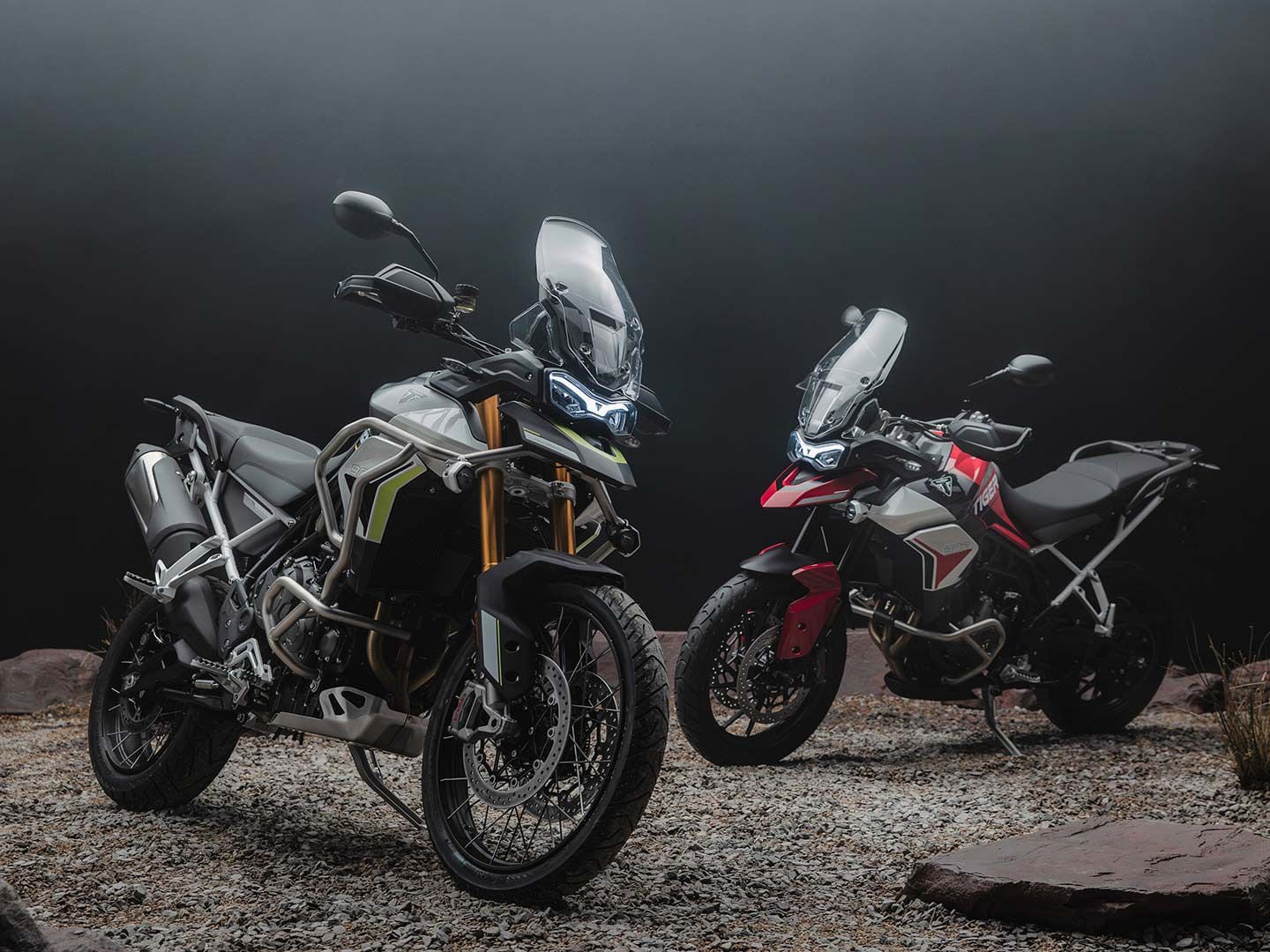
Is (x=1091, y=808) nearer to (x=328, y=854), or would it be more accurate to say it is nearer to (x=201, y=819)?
(x=328, y=854)

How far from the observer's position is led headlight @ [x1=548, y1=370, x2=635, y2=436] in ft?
7.67

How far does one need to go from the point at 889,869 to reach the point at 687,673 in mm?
1155

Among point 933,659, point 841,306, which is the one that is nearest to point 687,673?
point 933,659

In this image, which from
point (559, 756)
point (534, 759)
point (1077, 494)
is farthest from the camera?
point (1077, 494)

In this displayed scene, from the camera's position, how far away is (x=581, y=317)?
2443mm

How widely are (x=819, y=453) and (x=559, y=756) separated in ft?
6.61

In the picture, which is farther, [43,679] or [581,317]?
[43,679]

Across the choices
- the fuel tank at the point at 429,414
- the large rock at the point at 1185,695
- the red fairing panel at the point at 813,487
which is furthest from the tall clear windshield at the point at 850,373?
the large rock at the point at 1185,695

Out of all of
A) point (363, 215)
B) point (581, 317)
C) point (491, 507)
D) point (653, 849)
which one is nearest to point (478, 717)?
point (491, 507)

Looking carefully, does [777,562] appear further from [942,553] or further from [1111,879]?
[1111,879]

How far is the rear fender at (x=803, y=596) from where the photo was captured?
3.75m

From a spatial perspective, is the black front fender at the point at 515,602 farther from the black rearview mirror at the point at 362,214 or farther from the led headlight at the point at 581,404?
the black rearview mirror at the point at 362,214

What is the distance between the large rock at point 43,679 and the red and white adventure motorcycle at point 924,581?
3241mm

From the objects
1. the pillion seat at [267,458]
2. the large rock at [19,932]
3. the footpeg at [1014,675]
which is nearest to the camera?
the large rock at [19,932]
